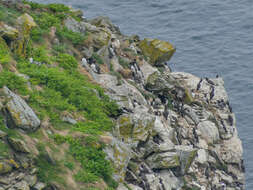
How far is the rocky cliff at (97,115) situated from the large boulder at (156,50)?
114mm

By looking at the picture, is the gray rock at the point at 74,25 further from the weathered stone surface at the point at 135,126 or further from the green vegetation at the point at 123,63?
the weathered stone surface at the point at 135,126

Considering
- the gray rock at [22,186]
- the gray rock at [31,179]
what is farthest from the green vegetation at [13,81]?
the gray rock at [22,186]

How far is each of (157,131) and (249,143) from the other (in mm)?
32438

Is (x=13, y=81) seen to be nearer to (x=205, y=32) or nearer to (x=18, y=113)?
(x=18, y=113)

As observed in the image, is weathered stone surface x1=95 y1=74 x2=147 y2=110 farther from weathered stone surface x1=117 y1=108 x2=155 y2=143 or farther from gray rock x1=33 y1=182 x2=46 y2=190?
gray rock x1=33 y1=182 x2=46 y2=190

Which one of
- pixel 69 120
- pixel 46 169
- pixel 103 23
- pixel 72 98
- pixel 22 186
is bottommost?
pixel 46 169

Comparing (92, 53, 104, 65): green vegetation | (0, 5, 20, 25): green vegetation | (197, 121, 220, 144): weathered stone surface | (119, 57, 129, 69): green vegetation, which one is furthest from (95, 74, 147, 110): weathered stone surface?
(0, 5, 20, 25): green vegetation

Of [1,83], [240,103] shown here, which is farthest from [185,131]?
[240,103]

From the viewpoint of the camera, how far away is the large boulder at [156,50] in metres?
52.9

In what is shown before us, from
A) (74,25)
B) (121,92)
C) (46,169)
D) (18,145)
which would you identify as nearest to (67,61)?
(121,92)

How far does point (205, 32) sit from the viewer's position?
92.6 meters

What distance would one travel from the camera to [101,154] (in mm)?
27922

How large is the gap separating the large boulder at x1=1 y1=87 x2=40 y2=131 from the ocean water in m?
42.7

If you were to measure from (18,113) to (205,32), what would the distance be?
70.8 meters
